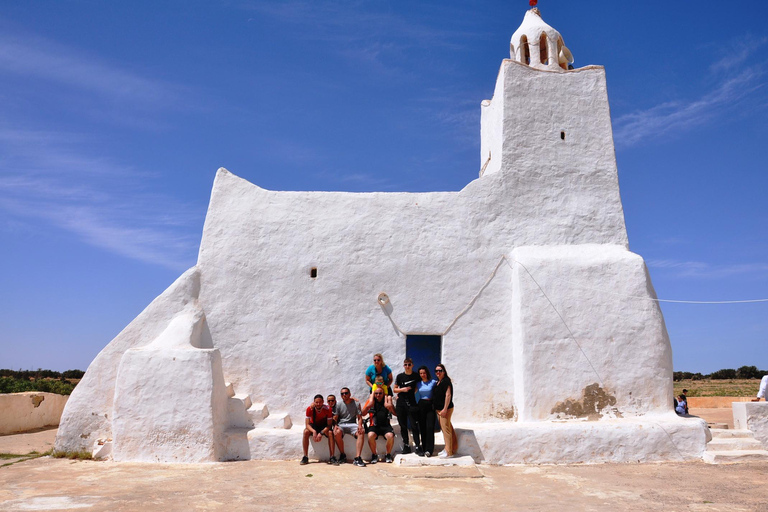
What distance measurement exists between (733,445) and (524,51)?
26.8 feet

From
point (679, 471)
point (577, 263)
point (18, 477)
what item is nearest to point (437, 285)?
point (577, 263)

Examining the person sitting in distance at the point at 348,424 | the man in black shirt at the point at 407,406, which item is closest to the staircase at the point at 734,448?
the man in black shirt at the point at 407,406

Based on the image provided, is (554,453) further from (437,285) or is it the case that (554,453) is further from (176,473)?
(176,473)

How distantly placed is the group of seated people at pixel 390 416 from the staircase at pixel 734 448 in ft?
12.2

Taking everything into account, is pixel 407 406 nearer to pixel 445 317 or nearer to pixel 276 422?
pixel 445 317

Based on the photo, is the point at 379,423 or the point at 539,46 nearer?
the point at 379,423

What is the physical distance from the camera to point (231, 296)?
9930 millimetres

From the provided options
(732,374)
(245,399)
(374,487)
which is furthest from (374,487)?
(732,374)

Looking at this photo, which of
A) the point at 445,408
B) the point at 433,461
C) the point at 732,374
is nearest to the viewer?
the point at 433,461

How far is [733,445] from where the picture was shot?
8359 millimetres

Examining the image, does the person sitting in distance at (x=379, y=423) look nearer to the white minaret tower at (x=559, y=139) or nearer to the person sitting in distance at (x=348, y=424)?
the person sitting in distance at (x=348, y=424)

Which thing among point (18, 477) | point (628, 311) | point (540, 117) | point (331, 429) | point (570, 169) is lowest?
point (18, 477)

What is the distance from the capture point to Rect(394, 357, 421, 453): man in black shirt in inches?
319

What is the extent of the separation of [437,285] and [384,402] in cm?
240
